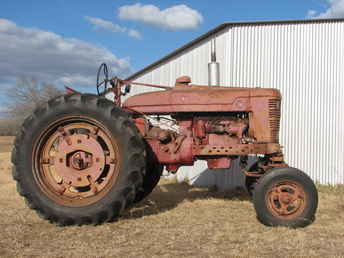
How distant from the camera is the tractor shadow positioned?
5566 millimetres

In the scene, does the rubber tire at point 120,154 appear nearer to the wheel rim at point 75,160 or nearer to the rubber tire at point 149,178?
the wheel rim at point 75,160

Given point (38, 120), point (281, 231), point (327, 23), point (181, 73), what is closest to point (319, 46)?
point (327, 23)

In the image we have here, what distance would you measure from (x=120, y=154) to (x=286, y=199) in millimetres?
2232

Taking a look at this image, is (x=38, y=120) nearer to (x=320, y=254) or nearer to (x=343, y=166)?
(x=320, y=254)

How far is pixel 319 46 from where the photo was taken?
8234 mm

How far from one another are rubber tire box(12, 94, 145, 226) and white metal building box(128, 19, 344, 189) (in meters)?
4.17

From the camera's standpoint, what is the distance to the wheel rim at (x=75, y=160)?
4.73m

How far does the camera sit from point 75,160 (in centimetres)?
482

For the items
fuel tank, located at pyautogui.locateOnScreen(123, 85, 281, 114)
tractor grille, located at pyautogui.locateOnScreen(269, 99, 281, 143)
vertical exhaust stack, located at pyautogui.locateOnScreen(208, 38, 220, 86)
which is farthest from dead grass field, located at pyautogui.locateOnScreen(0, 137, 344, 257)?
vertical exhaust stack, located at pyautogui.locateOnScreen(208, 38, 220, 86)

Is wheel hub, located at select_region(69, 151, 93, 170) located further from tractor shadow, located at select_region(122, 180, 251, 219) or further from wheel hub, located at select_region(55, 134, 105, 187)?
tractor shadow, located at select_region(122, 180, 251, 219)

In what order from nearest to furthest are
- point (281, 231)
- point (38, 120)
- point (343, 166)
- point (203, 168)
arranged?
point (281, 231) → point (38, 120) → point (343, 166) → point (203, 168)

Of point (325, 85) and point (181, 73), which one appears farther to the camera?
point (181, 73)

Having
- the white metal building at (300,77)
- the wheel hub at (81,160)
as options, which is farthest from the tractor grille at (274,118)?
the white metal building at (300,77)

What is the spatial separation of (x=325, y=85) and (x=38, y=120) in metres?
6.37
